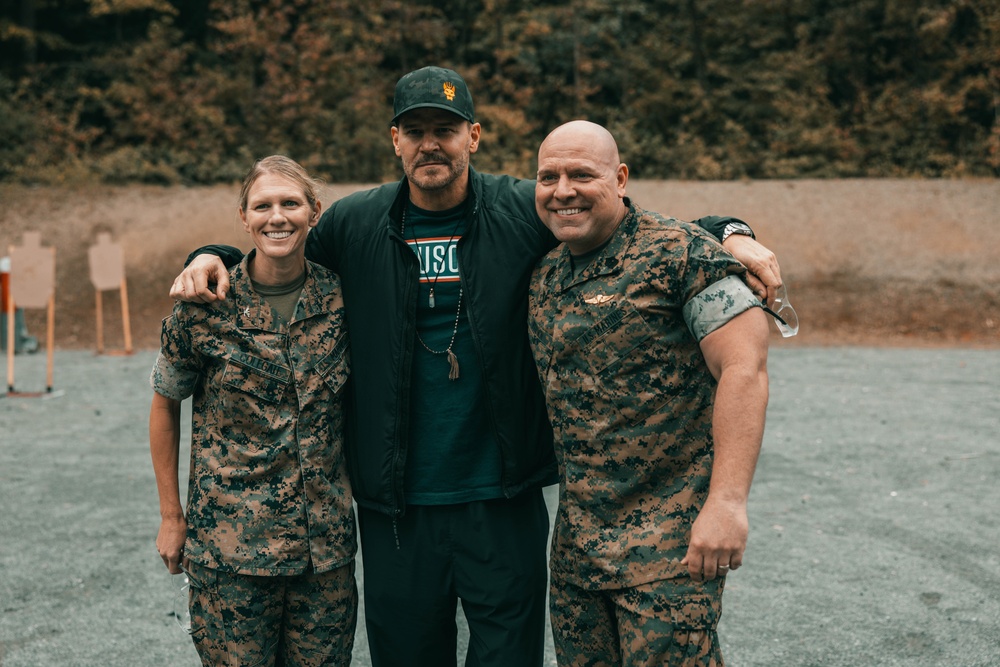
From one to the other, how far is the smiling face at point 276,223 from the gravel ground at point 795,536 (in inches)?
74.4

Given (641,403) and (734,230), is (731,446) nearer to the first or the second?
(641,403)

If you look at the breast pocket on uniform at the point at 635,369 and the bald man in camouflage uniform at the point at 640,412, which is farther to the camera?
the breast pocket on uniform at the point at 635,369

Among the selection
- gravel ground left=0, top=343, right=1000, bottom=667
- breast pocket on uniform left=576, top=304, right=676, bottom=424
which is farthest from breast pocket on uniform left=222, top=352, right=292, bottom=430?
gravel ground left=0, top=343, right=1000, bottom=667

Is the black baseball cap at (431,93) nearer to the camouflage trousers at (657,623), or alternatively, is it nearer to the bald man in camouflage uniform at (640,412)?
the bald man in camouflage uniform at (640,412)

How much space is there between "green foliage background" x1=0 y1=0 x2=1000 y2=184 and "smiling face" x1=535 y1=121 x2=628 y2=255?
16.7m

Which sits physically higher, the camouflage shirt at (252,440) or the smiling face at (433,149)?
the smiling face at (433,149)

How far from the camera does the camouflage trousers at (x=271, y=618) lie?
8.61 ft

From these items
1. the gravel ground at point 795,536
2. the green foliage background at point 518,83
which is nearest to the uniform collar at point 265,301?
the gravel ground at point 795,536

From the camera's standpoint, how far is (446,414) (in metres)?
2.87

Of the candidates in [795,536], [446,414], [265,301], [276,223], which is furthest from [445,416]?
[795,536]

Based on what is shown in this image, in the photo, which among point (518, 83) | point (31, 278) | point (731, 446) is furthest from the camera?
point (518, 83)

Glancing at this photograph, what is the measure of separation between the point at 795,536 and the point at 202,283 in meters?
3.84

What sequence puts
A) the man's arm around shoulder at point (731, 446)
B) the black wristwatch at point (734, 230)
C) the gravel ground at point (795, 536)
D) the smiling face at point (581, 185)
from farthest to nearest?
1. the gravel ground at point (795, 536)
2. the black wristwatch at point (734, 230)
3. the smiling face at point (581, 185)
4. the man's arm around shoulder at point (731, 446)

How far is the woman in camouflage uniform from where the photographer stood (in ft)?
8.66
